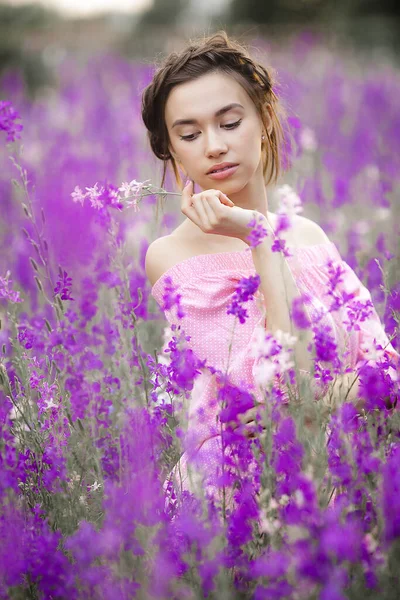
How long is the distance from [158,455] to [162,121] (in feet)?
3.50

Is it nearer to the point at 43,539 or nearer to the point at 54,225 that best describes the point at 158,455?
the point at 43,539

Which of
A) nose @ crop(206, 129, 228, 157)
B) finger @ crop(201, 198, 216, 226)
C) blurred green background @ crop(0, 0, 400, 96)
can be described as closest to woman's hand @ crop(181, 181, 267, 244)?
finger @ crop(201, 198, 216, 226)

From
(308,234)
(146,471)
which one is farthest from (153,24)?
(146,471)

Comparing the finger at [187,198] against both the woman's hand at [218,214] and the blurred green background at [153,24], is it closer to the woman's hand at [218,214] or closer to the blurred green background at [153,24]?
the woman's hand at [218,214]

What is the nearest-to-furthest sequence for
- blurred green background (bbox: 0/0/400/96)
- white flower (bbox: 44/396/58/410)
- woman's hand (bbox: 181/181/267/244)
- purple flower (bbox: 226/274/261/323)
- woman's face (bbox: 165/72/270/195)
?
purple flower (bbox: 226/274/261/323), woman's hand (bbox: 181/181/267/244), white flower (bbox: 44/396/58/410), woman's face (bbox: 165/72/270/195), blurred green background (bbox: 0/0/400/96)

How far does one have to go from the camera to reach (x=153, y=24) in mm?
23141

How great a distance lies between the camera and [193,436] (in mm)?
1502

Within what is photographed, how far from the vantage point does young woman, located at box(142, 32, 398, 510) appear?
189 cm

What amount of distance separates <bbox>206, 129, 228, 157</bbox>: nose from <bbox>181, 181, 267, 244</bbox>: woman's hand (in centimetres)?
18

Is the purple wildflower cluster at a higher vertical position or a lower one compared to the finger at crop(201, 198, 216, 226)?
higher

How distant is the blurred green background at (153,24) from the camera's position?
10.2 metres


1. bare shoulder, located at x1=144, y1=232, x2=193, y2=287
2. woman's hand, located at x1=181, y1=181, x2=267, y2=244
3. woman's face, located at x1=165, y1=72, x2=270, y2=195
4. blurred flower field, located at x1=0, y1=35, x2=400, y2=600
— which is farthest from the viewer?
bare shoulder, located at x1=144, y1=232, x2=193, y2=287

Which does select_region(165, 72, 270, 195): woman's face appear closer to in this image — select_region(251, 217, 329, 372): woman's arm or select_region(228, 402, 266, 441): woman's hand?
select_region(251, 217, 329, 372): woman's arm

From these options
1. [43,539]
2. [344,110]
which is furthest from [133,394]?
[344,110]
